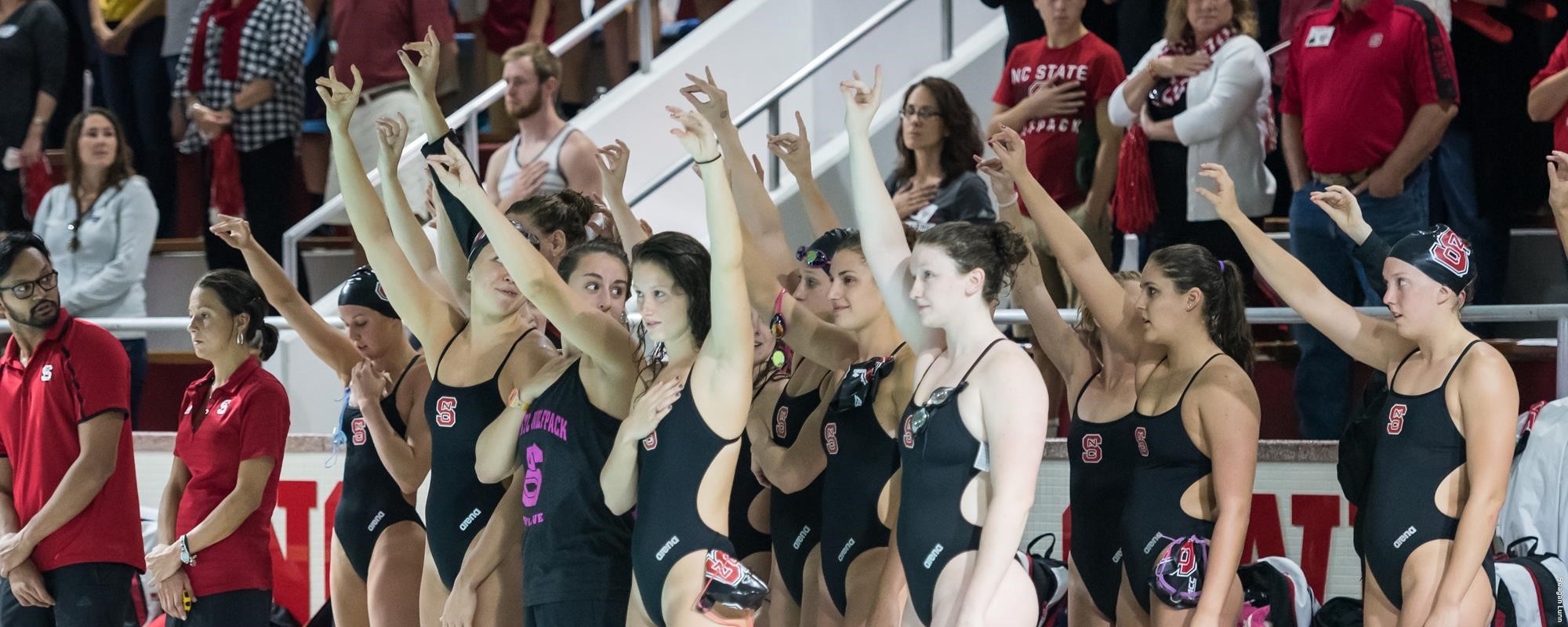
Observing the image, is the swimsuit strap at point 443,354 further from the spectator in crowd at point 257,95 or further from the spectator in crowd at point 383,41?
the spectator in crowd at point 257,95

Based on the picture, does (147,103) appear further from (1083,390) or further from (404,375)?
(1083,390)

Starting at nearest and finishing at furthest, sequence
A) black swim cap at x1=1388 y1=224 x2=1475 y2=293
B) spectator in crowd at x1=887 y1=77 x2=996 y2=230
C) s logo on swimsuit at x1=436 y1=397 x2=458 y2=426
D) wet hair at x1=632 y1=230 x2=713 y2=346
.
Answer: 1. wet hair at x1=632 y1=230 x2=713 y2=346
2. black swim cap at x1=1388 y1=224 x2=1475 y2=293
3. s logo on swimsuit at x1=436 y1=397 x2=458 y2=426
4. spectator in crowd at x1=887 y1=77 x2=996 y2=230

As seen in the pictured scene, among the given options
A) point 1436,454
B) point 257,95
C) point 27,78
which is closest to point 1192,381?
point 1436,454

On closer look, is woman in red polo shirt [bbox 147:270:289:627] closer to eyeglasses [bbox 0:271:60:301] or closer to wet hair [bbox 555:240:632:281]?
eyeglasses [bbox 0:271:60:301]

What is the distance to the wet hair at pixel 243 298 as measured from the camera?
544 cm

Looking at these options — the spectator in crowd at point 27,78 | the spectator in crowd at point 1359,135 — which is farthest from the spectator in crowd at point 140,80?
the spectator in crowd at point 1359,135

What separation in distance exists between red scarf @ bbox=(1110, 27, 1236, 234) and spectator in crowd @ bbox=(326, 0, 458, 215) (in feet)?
10.6

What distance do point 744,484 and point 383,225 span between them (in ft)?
4.16

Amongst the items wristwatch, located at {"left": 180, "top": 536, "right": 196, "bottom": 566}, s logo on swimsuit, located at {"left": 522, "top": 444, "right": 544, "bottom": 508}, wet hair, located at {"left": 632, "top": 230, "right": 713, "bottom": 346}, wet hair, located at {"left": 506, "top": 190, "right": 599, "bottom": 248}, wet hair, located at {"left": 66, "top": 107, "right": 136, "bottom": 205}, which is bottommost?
wristwatch, located at {"left": 180, "top": 536, "right": 196, "bottom": 566}

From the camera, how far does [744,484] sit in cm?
501

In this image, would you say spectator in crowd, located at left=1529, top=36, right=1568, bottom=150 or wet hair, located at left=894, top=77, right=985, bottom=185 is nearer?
spectator in crowd, located at left=1529, top=36, right=1568, bottom=150

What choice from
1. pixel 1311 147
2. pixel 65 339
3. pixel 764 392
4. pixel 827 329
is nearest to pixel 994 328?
pixel 827 329

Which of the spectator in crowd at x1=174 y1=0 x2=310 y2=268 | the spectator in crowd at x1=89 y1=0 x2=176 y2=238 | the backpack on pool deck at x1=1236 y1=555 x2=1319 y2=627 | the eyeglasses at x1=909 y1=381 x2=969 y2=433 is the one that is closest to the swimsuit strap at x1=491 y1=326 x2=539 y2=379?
the eyeglasses at x1=909 y1=381 x2=969 y2=433

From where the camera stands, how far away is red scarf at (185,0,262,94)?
8109 millimetres
